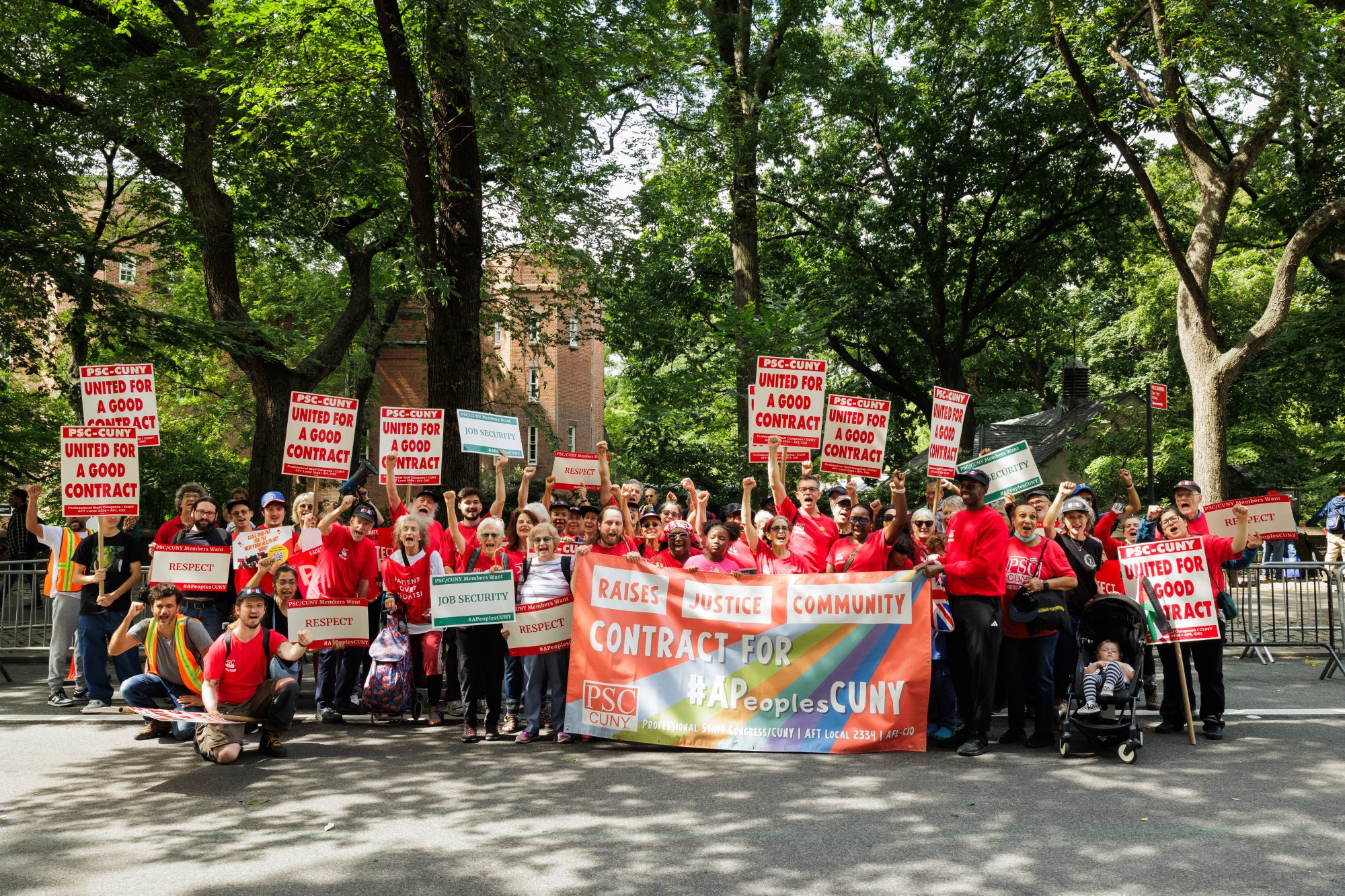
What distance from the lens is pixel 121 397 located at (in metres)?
10.4

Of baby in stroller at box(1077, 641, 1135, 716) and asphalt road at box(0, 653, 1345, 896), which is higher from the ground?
baby in stroller at box(1077, 641, 1135, 716)

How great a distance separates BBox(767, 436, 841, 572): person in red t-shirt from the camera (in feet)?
30.2

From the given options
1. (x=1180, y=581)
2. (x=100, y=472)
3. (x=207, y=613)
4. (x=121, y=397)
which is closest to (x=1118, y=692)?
(x=1180, y=581)

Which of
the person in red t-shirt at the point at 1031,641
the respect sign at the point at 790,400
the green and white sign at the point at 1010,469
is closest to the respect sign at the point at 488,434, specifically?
the respect sign at the point at 790,400

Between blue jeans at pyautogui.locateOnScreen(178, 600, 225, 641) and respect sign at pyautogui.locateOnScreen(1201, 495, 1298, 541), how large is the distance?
9555 mm

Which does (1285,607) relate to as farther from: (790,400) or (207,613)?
(207,613)

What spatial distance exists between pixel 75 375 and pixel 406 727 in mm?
18781

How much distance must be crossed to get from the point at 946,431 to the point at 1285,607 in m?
5.50

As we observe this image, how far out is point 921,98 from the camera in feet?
81.5

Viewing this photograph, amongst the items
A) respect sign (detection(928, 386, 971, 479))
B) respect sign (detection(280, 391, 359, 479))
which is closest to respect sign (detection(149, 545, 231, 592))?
respect sign (detection(280, 391, 359, 479))

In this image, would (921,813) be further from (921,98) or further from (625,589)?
(921,98)

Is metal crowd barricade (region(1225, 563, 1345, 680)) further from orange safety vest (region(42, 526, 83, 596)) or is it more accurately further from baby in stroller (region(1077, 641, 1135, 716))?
orange safety vest (region(42, 526, 83, 596))

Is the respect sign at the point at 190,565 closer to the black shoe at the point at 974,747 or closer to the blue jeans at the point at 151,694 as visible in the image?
the blue jeans at the point at 151,694

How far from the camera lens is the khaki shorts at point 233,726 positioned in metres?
7.73
